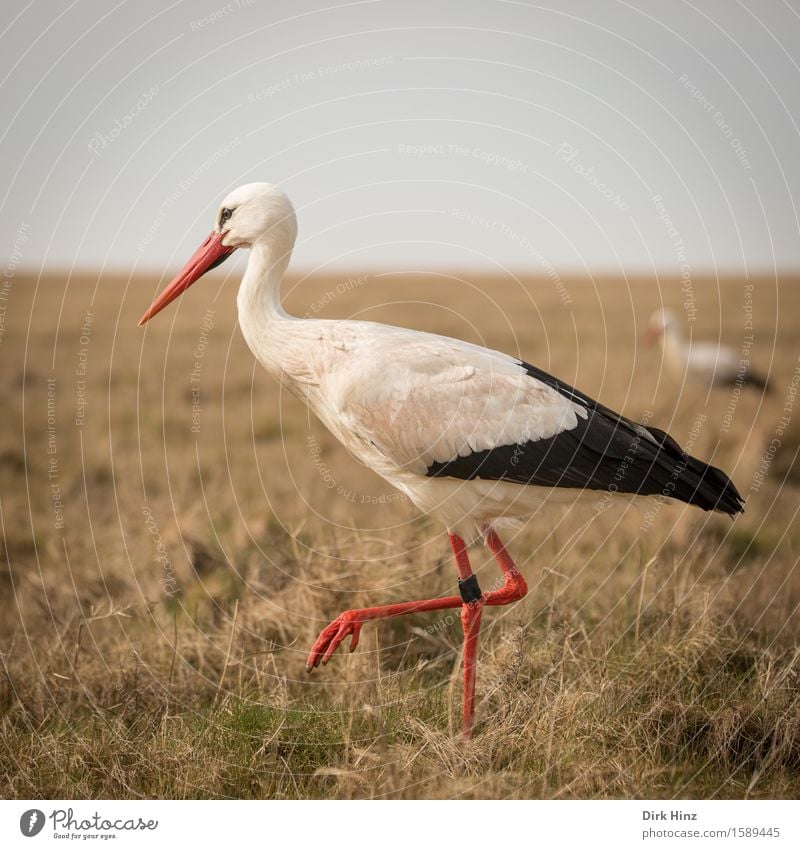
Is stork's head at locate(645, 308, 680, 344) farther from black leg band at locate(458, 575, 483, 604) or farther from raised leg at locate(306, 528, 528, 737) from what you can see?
black leg band at locate(458, 575, 483, 604)

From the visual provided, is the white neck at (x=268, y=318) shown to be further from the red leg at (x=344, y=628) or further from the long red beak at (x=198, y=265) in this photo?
the red leg at (x=344, y=628)

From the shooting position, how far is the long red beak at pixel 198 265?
5.37m

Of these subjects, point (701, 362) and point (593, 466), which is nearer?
point (593, 466)

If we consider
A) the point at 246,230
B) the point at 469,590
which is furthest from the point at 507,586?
the point at 246,230

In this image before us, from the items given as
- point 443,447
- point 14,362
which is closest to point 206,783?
point 443,447

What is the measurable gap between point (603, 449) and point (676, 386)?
10.2 metres

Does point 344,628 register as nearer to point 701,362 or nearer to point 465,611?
point 465,611

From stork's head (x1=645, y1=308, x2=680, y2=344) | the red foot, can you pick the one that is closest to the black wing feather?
the red foot

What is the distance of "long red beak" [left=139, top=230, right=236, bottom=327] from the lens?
5.37 metres

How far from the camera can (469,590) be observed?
5.39m

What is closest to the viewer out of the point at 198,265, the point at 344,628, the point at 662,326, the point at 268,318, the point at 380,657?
the point at 344,628
